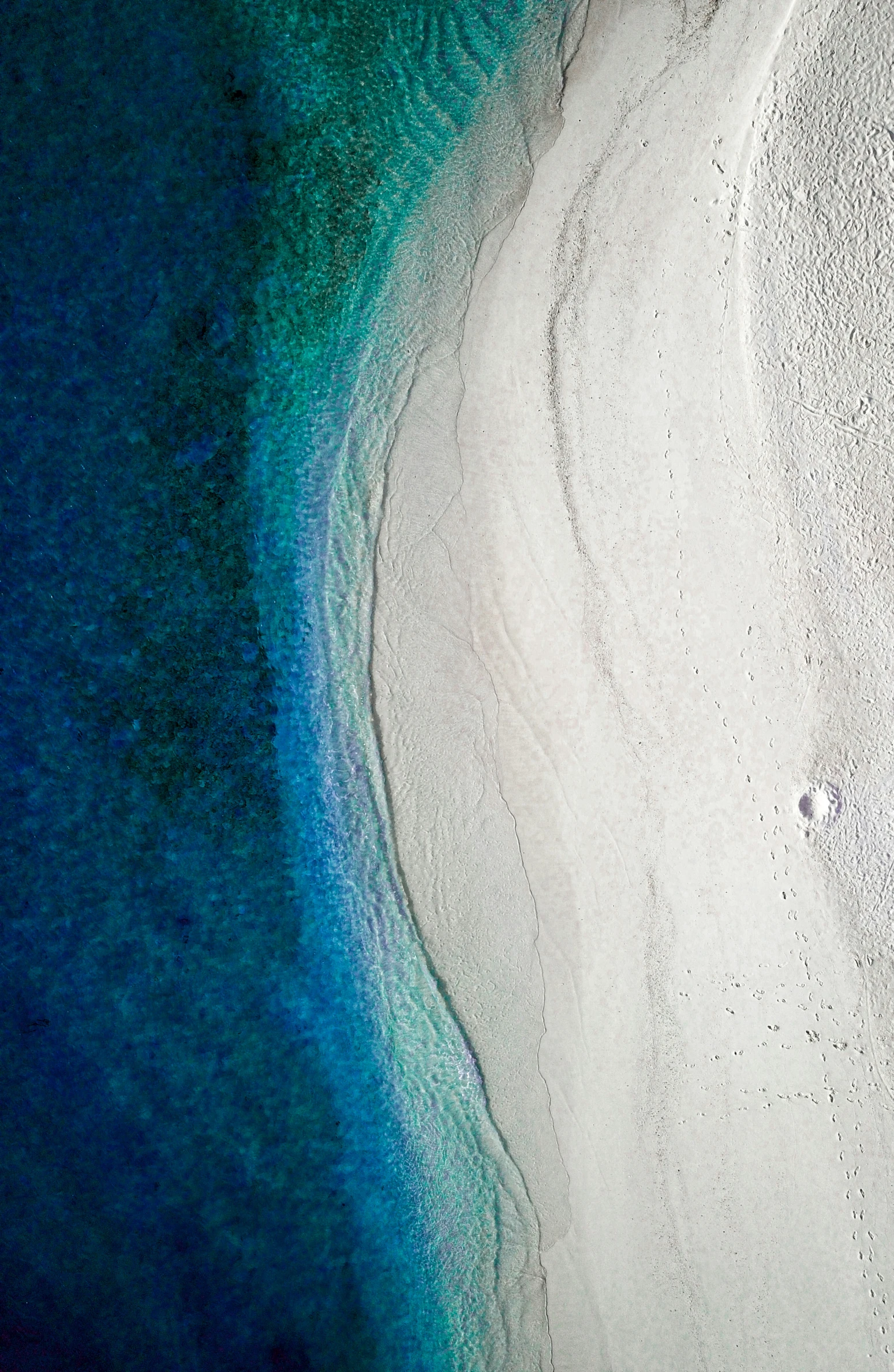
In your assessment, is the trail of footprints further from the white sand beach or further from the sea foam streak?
the sea foam streak

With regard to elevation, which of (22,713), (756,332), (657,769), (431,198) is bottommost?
(657,769)

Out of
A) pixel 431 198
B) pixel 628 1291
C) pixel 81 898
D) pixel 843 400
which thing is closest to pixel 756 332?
pixel 843 400

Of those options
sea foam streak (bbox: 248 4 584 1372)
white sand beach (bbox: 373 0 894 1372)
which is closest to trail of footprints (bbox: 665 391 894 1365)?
white sand beach (bbox: 373 0 894 1372)

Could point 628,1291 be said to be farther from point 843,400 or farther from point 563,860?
point 843,400

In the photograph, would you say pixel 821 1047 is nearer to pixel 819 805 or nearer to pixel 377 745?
pixel 819 805

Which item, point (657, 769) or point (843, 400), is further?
point (657, 769)

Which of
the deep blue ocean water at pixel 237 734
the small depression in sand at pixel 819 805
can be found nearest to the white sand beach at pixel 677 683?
the small depression in sand at pixel 819 805
